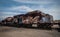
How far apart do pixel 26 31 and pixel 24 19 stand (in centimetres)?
18

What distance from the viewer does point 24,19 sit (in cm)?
180

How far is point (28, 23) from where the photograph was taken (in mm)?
1797

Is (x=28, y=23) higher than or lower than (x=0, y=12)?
lower

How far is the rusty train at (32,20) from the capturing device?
1.79 m

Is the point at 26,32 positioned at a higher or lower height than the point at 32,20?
lower

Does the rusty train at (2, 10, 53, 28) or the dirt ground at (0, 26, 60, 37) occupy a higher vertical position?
the rusty train at (2, 10, 53, 28)

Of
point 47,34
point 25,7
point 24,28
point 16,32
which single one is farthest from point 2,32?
point 47,34

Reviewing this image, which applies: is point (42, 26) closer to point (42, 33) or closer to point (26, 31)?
point (42, 33)

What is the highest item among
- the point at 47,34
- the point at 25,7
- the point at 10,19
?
the point at 25,7

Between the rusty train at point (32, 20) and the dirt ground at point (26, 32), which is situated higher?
the rusty train at point (32, 20)

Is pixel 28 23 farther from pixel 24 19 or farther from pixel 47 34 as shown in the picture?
pixel 47 34

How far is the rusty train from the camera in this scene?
1.79 meters

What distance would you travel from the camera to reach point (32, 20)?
1797mm

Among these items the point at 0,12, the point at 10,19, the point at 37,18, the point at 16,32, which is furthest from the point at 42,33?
the point at 0,12
